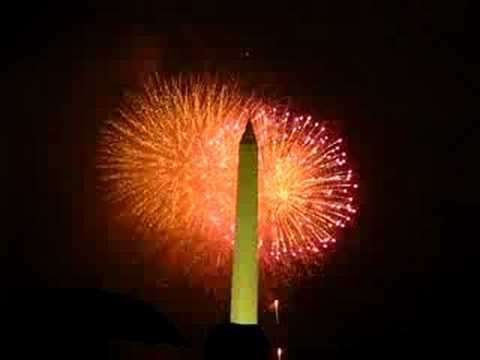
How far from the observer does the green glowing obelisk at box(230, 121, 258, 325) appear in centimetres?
944

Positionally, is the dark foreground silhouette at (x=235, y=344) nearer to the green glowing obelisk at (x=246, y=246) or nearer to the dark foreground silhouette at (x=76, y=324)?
the green glowing obelisk at (x=246, y=246)

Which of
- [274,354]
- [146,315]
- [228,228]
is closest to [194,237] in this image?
[228,228]

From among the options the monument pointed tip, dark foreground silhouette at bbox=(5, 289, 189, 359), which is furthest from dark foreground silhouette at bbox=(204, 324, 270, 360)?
the monument pointed tip

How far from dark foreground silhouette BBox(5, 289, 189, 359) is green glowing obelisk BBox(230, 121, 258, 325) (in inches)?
46.4

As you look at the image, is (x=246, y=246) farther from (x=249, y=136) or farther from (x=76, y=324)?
(x=76, y=324)

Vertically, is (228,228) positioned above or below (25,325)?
above

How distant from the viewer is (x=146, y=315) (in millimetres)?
10008

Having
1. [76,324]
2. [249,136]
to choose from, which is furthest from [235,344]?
[249,136]

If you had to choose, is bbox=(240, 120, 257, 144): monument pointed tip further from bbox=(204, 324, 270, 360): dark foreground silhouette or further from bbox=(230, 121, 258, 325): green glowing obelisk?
bbox=(204, 324, 270, 360): dark foreground silhouette

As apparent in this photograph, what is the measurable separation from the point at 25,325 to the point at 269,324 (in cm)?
334

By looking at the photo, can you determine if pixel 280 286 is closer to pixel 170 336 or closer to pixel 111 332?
pixel 170 336

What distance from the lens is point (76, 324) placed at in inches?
372

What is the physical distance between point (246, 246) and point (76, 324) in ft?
7.45

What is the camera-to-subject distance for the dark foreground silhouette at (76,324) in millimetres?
9242
